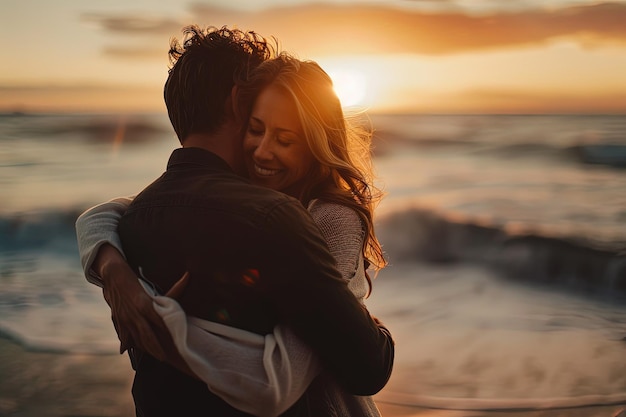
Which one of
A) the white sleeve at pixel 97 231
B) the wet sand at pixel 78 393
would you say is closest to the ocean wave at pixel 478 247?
the wet sand at pixel 78 393

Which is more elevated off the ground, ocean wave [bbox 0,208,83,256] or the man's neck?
the man's neck

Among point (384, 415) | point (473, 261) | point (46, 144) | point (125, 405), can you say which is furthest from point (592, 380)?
point (46, 144)

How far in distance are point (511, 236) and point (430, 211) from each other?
4.89 feet

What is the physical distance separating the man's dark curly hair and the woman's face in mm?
181

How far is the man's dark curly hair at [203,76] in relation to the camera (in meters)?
1.87

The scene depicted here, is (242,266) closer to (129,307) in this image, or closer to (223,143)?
(129,307)

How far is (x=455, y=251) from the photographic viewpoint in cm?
983

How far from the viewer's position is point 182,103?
6.19 feet

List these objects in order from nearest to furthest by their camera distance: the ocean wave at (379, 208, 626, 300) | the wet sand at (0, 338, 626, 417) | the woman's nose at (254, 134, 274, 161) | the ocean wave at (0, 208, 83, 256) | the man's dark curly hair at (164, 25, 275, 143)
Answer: the man's dark curly hair at (164, 25, 275, 143), the woman's nose at (254, 134, 274, 161), the wet sand at (0, 338, 626, 417), the ocean wave at (379, 208, 626, 300), the ocean wave at (0, 208, 83, 256)

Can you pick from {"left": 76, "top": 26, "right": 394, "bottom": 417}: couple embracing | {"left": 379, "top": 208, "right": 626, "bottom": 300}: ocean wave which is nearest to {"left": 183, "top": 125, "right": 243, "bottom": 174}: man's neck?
{"left": 76, "top": 26, "right": 394, "bottom": 417}: couple embracing

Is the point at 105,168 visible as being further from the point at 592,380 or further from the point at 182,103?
the point at 182,103

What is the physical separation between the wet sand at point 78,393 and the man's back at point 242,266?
273 centimetres

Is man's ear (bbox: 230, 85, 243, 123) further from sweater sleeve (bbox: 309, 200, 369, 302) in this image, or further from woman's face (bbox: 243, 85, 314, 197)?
sweater sleeve (bbox: 309, 200, 369, 302)

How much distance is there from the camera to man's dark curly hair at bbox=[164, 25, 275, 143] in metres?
1.87
